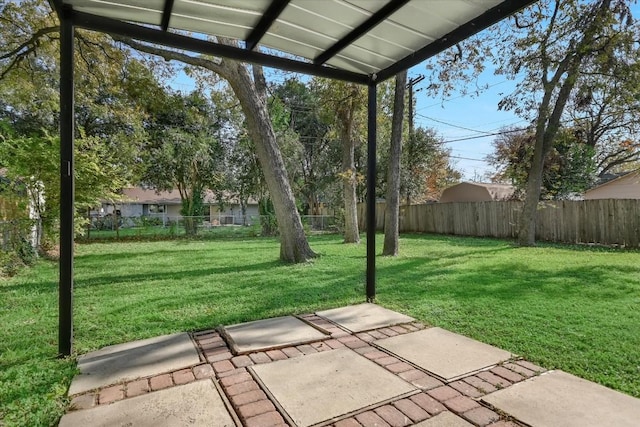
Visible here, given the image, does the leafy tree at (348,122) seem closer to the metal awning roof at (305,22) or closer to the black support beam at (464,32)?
the black support beam at (464,32)

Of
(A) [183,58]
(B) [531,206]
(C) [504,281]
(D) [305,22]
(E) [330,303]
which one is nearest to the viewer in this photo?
(D) [305,22]

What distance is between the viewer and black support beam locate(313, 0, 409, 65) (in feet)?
8.01

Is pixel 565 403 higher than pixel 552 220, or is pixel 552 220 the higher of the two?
pixel 552 220

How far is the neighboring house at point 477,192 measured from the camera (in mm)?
19661

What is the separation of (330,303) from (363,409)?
87.3 inches

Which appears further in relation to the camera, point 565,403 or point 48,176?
point 48,176

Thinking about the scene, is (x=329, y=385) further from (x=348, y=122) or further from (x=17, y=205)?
(x=348, y=122)

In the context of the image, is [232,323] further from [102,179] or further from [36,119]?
[36,119]

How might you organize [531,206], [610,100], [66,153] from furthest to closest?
[531,206] → [610,100] → [66,153]

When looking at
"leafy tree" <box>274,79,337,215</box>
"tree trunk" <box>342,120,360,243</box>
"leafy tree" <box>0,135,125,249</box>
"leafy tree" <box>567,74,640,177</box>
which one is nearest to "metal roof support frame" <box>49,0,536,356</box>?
"leafy tree" <box>0,135,125,249</box>

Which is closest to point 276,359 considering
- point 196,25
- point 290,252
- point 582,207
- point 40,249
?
point 196,25

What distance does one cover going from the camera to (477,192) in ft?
65.9

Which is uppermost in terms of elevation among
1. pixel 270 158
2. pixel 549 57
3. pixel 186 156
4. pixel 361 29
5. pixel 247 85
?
pixel 549 57

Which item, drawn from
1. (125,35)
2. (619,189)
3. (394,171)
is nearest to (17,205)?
(125,35)
